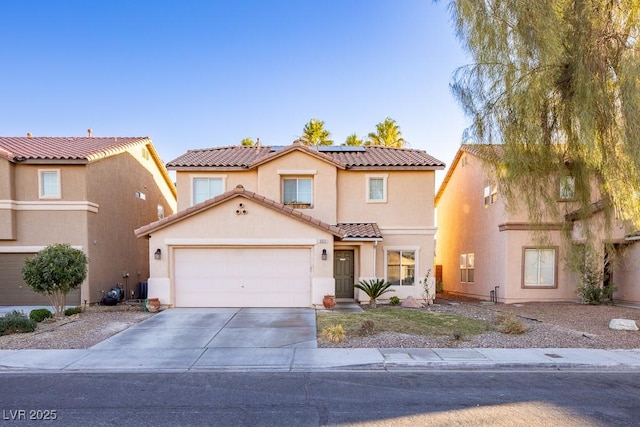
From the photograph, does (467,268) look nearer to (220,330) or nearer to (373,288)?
(373,288)

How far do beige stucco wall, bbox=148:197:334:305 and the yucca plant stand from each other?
6.10 feet

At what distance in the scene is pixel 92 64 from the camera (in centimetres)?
1723

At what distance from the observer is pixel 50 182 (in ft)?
48.0

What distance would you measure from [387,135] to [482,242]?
587 inches

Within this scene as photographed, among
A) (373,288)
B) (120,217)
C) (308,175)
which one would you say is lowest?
(373,288)

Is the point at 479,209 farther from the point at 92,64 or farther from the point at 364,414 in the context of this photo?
the point at 92,64

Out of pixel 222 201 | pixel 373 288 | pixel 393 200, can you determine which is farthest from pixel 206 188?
pixel 373 288

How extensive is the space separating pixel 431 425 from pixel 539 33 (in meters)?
8.31

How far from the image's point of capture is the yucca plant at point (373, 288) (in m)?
14.7

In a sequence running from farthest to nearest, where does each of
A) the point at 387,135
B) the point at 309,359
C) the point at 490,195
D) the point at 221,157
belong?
the point at 387,135 < the point at 490,195 < the point at 221,157 < the point at 309,359

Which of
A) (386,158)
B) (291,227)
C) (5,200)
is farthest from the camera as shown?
(386,158)

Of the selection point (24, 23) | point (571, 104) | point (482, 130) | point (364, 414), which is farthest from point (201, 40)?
point (364, 414)

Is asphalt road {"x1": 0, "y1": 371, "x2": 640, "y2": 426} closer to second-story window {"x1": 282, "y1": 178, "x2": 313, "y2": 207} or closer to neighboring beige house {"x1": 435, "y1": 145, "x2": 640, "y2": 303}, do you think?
neighboring beige house {"x1": 435, "y1": 145, "x2": 640, "y2": 303}

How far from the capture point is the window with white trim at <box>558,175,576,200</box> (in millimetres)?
9688
